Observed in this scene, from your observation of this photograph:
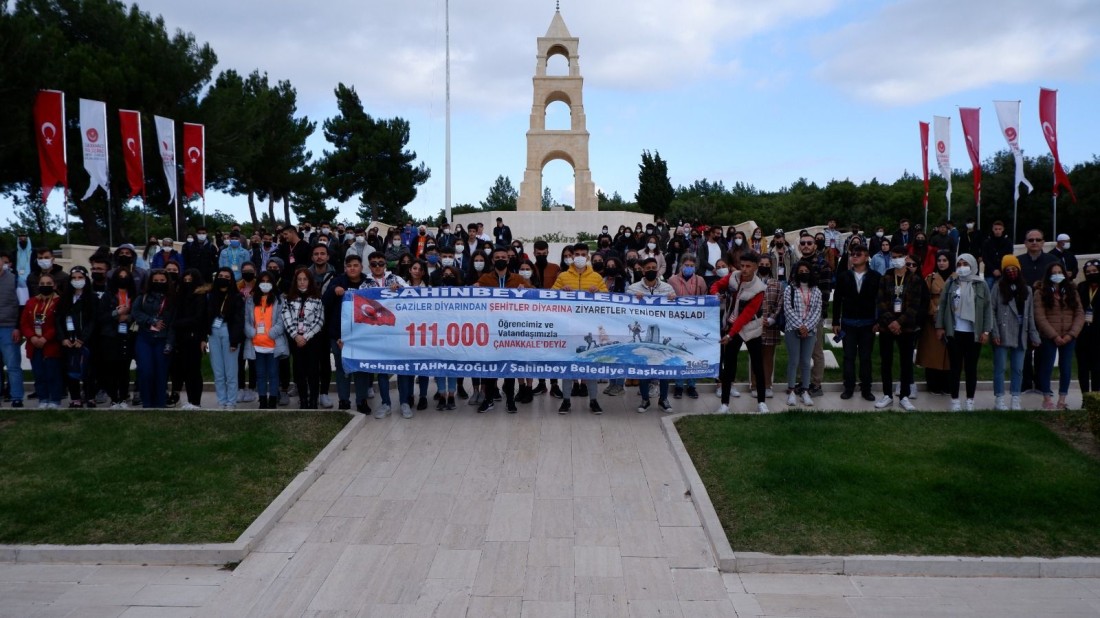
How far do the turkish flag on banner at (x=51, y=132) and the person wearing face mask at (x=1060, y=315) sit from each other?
1882 centimetres

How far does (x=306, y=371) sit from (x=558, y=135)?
3290 centimetres

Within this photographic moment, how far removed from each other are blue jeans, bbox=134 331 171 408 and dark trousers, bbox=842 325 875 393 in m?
8.62

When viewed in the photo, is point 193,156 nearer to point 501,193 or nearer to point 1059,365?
point 1059,365

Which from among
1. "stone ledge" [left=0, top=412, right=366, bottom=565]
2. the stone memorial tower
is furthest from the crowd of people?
the stone memorial tower

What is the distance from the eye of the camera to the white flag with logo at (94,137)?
730 inches

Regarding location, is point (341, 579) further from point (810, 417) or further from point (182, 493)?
point (810, 417)

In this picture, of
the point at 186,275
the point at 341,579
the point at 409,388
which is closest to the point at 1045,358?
the point at 409,388

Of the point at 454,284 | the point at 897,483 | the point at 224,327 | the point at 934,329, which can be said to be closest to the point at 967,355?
the point at 934,329

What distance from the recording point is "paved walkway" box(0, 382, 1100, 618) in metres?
5.44

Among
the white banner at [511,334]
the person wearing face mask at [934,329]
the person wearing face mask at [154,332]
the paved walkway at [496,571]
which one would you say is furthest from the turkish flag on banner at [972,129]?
the person wearing face mask at [154,332]

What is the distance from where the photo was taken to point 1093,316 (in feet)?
33.4

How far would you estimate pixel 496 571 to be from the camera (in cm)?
593

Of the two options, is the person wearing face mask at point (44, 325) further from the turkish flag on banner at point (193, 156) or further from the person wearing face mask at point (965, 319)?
the turkish flag on banner at point (193, 156)

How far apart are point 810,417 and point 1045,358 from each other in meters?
3.62
